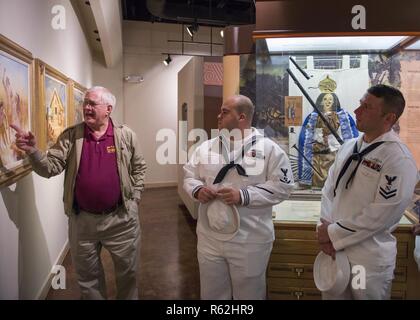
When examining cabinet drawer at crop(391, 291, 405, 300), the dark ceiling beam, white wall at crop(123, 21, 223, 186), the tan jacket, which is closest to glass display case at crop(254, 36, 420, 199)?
cabinet drawer at crop(391, 291, 405, 300)

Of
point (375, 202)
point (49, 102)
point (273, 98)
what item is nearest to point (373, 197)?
point (375, 202)

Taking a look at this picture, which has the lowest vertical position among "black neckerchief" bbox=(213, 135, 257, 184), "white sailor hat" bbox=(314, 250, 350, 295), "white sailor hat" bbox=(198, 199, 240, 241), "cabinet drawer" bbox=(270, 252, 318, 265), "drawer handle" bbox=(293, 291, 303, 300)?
"drawer handle" bbox=(293, 291, 303, 300)

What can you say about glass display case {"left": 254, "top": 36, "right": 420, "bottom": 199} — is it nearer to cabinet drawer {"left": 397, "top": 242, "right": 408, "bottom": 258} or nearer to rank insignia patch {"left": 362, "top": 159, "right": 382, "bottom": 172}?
cabinet drawer {"left": 397, "top": 242, "right": 408, "bottom": 258}

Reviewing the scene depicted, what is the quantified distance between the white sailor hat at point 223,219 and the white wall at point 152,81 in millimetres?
6120

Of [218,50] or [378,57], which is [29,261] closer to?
[378,57]

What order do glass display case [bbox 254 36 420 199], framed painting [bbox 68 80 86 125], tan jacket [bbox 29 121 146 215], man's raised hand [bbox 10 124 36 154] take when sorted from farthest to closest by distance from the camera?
framed painting [bbox 68 80 86 125], glass display case [bbox 254 36 420 199], tan jacket [bbox 29 121 146 215], man's raised hand [bbox 10 124 36 154]

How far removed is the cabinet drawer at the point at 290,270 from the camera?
89.1 inches

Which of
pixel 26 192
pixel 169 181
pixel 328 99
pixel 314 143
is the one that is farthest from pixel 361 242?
pixel 169 181

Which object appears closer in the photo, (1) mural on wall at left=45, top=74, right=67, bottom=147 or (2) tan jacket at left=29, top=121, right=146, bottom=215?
(2) tan jacket at left=29, top=121, right=146, bottom=215

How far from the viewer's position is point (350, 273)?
5.15 ft

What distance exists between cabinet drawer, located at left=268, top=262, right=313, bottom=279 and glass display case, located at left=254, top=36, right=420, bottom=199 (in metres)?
0.60

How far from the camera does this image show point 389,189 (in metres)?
1.47

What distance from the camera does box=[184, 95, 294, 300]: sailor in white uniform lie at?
1.79 meters
